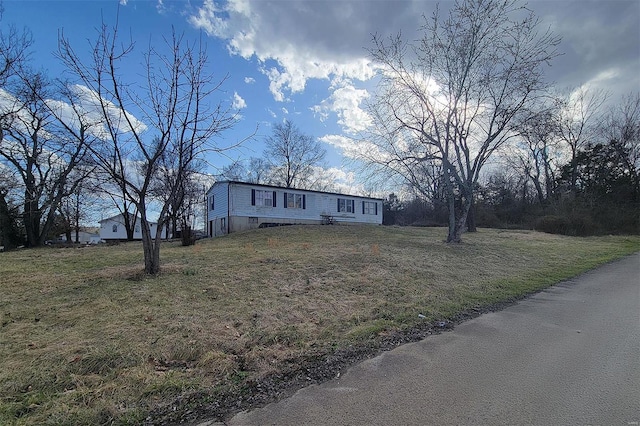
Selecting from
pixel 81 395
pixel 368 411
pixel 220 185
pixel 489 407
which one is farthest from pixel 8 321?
pixel 220 185

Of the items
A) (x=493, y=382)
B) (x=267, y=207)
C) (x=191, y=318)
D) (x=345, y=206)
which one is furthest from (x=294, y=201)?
(x=493, y=382)

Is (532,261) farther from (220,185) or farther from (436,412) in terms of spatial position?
(220,185)

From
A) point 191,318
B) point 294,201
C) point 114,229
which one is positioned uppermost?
point 294,201

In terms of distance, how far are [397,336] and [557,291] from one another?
5.19 m

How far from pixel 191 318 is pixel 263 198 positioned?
70.0 ft

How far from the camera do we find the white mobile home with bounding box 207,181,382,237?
80.3 feet

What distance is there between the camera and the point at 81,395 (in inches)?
111

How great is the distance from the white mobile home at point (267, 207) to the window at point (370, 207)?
1798mm

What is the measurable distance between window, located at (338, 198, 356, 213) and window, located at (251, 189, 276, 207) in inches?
287

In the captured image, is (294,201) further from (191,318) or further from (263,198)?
(191,318)

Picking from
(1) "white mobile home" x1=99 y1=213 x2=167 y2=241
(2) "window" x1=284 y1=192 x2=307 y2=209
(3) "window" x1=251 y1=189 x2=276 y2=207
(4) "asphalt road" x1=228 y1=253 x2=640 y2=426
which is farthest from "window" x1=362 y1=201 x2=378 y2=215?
(1) "white mobile home" x1=99 y1=213 x2=167 y2=241

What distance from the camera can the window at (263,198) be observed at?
25312 millimetres

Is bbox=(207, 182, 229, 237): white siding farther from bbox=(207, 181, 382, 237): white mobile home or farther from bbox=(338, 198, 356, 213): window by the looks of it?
bbox=(338, 198, 356, 213): window

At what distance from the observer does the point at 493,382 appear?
308 centimetres
